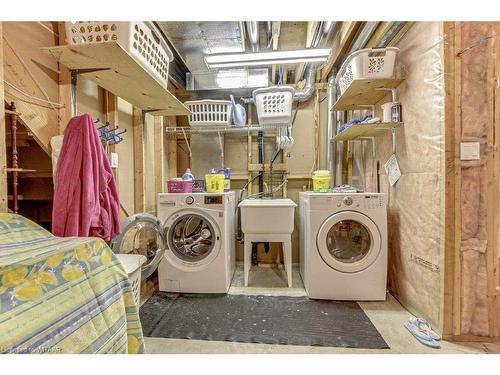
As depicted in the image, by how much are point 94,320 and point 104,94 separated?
175cm

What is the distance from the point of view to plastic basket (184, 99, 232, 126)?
2586 mm

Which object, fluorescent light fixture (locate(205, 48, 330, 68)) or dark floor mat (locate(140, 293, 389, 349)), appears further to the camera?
fluorescent light fixture (locate(205, 48, 330, 68))

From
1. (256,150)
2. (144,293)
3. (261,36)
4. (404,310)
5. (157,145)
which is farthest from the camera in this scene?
(256,150)

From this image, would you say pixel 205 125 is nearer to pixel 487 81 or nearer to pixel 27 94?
pixel 27 94

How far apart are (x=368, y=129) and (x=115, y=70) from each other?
6.89 feet

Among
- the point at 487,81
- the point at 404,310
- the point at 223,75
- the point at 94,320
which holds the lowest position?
the point at 404,310

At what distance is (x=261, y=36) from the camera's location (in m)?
2.26

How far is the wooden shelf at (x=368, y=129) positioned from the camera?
1915 mm

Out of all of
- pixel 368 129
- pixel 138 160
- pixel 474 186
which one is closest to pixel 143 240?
pixel 138 160

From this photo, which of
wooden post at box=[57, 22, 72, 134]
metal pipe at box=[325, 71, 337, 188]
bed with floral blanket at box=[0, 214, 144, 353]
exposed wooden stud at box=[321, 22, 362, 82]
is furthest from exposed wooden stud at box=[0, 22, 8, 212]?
metal pipe at box=[325, 71, 337, 188]

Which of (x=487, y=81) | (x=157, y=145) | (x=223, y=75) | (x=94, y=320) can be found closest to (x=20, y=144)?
(x=157, y=145)

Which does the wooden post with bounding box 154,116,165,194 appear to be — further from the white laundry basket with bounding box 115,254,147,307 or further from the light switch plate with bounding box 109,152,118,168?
the white laundry basket with bounding box 115,254,147,307

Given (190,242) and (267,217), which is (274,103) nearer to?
(267,217)

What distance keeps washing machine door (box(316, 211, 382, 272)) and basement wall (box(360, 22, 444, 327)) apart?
26 centimetres
